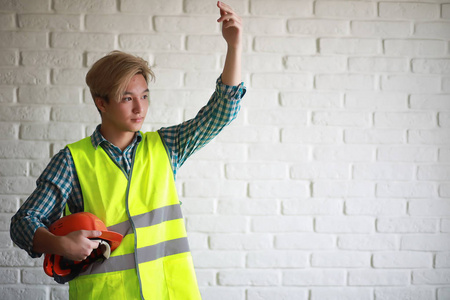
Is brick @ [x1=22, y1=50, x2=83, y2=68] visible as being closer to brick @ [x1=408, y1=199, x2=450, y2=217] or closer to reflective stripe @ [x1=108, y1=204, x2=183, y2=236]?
reflective stripe @ [x1=108, y1=204, x2=183, y2=236]

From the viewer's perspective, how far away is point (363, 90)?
7.06ft

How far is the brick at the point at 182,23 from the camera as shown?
2.08 metres

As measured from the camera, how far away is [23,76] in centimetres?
207

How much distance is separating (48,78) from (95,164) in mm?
895

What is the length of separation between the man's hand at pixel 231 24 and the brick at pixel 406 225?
1.33 meters

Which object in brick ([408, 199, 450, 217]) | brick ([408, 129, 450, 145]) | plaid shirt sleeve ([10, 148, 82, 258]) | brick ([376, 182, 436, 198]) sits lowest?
brick ([408, 199, 450, 217])

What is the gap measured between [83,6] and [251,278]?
1531 mm

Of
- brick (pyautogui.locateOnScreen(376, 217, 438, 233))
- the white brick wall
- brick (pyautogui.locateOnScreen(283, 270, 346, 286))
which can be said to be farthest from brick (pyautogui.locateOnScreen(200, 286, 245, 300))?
brick (pyautogui.locateOnScreen(376, 217, 438, 233))

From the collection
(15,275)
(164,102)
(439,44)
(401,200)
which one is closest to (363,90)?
(439,44)

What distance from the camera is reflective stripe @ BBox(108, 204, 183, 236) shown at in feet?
4.36

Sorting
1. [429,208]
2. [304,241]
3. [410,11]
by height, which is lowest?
[304,241]

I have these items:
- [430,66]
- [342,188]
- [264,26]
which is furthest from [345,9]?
[342,188]

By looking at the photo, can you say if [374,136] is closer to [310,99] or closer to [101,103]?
[310,99]

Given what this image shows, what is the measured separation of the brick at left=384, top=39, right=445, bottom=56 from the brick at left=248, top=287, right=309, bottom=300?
1.25m
